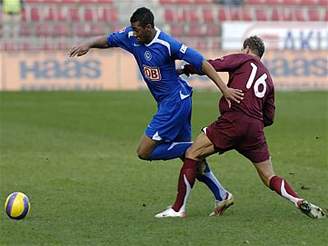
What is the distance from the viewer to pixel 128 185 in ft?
35.3

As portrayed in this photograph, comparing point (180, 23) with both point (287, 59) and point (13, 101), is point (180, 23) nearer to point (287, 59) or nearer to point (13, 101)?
point (287, 59)

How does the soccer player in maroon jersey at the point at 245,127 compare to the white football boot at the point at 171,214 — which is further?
the white football boot at the point at 171,214

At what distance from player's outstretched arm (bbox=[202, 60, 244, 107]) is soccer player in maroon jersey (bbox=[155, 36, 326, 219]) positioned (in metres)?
0.05

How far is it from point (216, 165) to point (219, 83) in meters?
4.68

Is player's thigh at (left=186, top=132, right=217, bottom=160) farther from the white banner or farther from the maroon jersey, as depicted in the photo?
the white banner

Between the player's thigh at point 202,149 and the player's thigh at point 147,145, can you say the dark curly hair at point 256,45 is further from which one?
the player's thigh at point 147,145

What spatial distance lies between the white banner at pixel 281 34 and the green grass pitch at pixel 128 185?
11.8 metres

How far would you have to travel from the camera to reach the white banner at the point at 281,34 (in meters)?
33.3

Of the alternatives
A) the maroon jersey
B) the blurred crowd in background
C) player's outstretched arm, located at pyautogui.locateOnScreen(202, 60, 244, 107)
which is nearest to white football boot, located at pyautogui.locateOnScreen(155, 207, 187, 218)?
the maroon jersey

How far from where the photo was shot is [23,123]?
1953 centimetres

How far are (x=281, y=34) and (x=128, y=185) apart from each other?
941 inches

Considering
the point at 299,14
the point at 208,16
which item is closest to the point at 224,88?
the point at 208,16

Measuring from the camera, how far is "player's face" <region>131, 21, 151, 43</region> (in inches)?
332

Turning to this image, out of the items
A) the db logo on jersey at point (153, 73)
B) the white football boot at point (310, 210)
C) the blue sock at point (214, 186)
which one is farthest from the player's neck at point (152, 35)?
the white football boot at point (310, 210)
